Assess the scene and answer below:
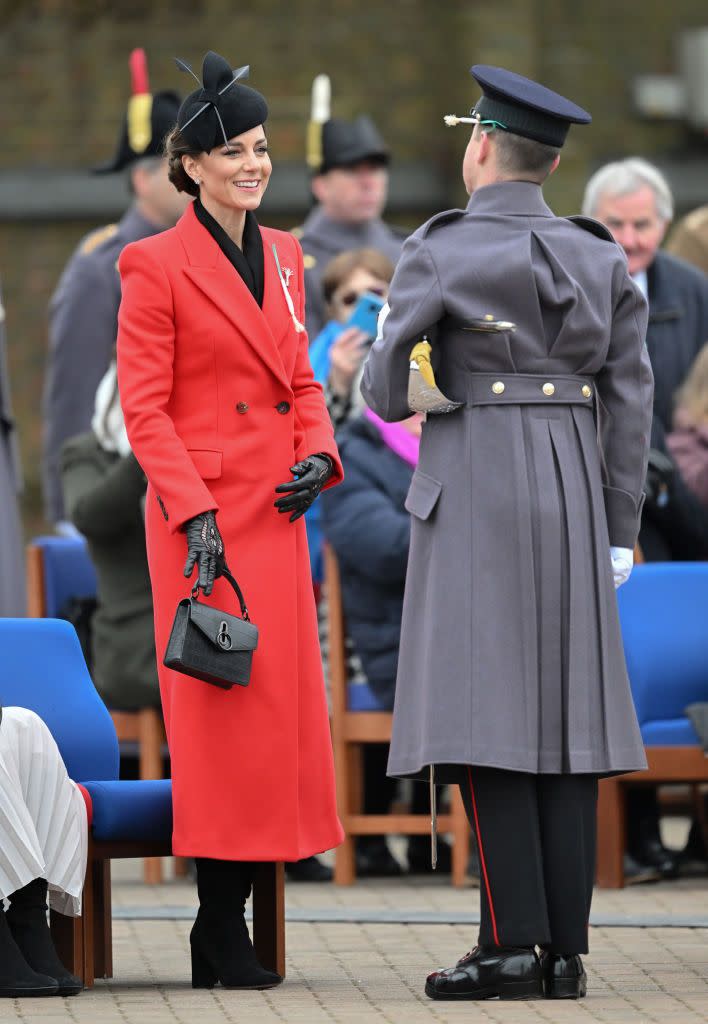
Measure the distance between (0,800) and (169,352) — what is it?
1013 mm

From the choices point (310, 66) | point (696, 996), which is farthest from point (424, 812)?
point (310, 66)

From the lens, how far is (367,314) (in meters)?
7.47

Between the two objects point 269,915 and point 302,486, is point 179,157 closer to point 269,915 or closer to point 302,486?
point 302,486

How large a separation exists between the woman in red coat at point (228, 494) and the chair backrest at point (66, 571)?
275cm

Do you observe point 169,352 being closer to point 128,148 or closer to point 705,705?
point 705,705

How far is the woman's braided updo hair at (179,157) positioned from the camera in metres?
5.43

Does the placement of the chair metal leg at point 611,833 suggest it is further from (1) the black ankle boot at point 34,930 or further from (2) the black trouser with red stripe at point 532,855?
(1) the black ankle boot at point 34,930

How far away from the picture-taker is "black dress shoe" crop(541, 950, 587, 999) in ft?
17.2

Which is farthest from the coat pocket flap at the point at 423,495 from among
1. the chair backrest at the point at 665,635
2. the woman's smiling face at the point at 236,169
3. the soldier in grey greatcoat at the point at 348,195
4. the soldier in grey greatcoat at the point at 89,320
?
the soldier in grey greatcoat at the point at 348,195

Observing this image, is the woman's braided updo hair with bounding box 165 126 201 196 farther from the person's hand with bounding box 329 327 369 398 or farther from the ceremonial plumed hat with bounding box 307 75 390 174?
the ceremonial plumed hat with bounding box 307 75 390 174

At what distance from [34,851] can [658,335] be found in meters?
3.39

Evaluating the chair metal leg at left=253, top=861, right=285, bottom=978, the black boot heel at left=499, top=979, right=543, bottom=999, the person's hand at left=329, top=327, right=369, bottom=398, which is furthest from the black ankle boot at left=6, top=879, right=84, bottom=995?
the person's hand at left=329, top=327, right=369, bottom=398

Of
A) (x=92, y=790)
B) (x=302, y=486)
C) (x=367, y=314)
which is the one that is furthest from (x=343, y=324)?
(x=92, y=790)

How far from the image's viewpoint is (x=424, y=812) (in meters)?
7.93
